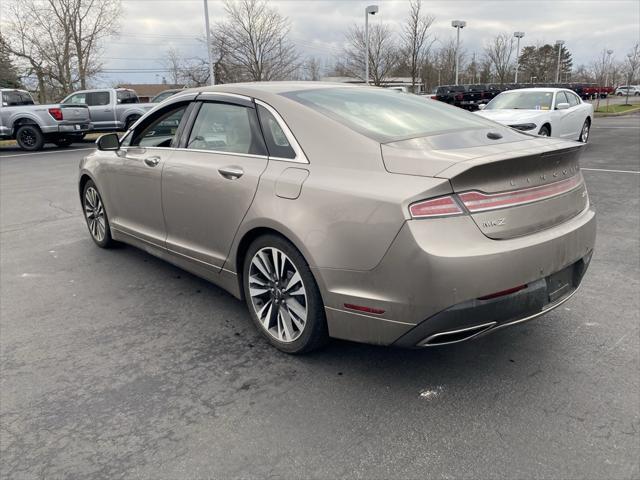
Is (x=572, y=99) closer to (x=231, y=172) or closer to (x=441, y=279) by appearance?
(x=231, y=172)

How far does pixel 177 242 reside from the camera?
4.02 m

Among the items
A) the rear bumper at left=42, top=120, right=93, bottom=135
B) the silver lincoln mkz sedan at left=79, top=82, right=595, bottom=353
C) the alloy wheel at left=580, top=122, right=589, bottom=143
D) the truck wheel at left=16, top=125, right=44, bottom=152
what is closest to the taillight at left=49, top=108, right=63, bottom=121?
the rear bumper at left=42, top=120, right=93, bottom=135

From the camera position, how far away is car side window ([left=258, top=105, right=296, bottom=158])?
3.16 m

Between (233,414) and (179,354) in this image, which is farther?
(179,354)

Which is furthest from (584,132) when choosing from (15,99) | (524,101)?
(15,99)

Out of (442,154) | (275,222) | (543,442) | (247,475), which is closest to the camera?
(247,475)

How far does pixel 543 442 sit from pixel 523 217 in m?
1.07

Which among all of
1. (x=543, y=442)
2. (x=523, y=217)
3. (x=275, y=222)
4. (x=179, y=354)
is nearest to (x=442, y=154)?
(x=523, y=217)

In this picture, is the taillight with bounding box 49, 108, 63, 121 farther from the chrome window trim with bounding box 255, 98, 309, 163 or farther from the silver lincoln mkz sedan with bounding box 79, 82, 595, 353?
the chrome window trim with bounding box 255, 98, 309, 163

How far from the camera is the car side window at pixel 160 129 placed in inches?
166

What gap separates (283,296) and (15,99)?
17.4 metres

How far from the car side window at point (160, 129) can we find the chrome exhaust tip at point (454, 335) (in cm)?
259

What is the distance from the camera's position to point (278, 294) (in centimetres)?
320

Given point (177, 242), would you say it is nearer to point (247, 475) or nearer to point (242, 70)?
point (247, 475)
